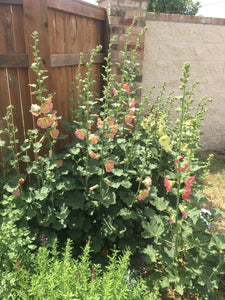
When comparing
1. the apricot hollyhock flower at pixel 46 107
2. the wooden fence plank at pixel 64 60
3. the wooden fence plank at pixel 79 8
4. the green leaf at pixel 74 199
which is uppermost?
the wooden fence plank at pixel 79 8

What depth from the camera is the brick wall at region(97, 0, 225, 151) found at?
3.73 meters

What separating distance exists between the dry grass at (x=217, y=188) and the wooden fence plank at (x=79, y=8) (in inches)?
80.4

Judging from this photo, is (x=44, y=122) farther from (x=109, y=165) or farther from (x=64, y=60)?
(x=64, y=60)

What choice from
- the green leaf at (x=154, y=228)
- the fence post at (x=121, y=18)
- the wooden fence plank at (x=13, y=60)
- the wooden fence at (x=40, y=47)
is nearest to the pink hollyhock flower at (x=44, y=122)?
the wooden fence at (x=40, y=47)

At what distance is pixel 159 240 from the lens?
1.80 metres

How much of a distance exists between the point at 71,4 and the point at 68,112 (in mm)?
972

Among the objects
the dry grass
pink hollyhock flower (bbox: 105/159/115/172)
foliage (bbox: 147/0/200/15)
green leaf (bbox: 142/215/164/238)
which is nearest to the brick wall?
the dry grass

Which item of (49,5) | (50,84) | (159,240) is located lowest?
(159,240)

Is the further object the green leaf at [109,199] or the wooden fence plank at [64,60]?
the wooden fence plank at [64,60]

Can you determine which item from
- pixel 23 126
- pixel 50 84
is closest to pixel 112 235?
pixel 23 126

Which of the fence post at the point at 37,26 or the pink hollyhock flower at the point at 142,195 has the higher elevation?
the fence post at the point at 37,26

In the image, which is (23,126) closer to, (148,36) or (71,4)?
(71,4)

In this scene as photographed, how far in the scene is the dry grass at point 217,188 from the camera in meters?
2.79

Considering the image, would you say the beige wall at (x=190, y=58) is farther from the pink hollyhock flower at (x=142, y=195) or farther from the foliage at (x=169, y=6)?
the foliage at (x=169, y=6)
